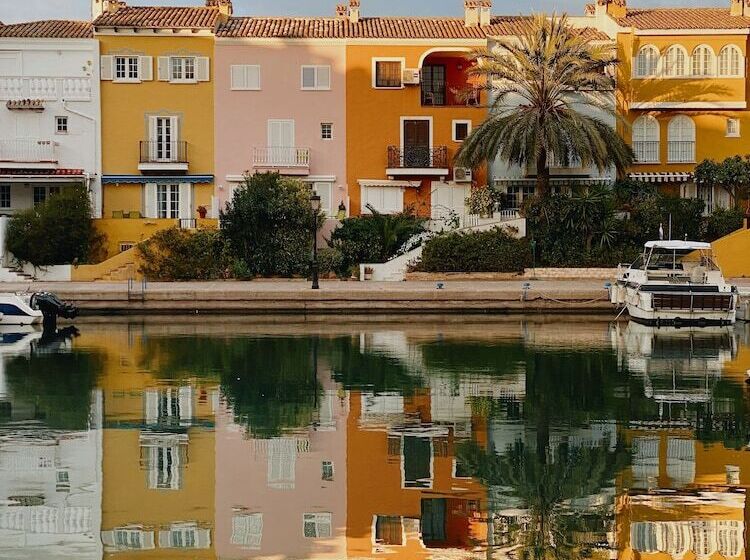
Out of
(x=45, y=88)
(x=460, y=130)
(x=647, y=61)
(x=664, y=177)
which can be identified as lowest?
(x=664, y=177)

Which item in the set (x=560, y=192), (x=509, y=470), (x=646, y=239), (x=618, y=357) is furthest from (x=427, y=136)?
(x=509, y=470)

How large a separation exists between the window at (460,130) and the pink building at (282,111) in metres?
4.32

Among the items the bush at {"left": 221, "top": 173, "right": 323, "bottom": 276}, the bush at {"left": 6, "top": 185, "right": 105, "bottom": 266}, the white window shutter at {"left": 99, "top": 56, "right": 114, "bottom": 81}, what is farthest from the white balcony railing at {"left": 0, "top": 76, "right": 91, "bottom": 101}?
the bush at {"left": 221, "top": 173, "right": 323, "bottom": 276}

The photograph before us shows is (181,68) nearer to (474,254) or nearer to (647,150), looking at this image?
(474,254)

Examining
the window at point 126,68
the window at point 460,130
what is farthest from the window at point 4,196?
the window at point 460,130

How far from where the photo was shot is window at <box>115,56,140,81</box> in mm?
56094

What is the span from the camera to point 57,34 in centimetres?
5591

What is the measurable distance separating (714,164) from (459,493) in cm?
3871

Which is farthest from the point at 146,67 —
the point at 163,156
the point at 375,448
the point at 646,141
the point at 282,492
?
the point at 282,492

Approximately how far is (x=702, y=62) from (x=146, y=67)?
21.5 meters

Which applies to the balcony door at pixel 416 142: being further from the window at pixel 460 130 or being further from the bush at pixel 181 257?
the bush at pixel 181 257

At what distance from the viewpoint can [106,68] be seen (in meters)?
56.0

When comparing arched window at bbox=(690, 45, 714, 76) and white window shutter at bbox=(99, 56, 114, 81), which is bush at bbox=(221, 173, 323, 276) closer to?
white window shutter at bbox=(99, 56, 114, 81)

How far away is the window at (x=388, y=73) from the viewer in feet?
184
